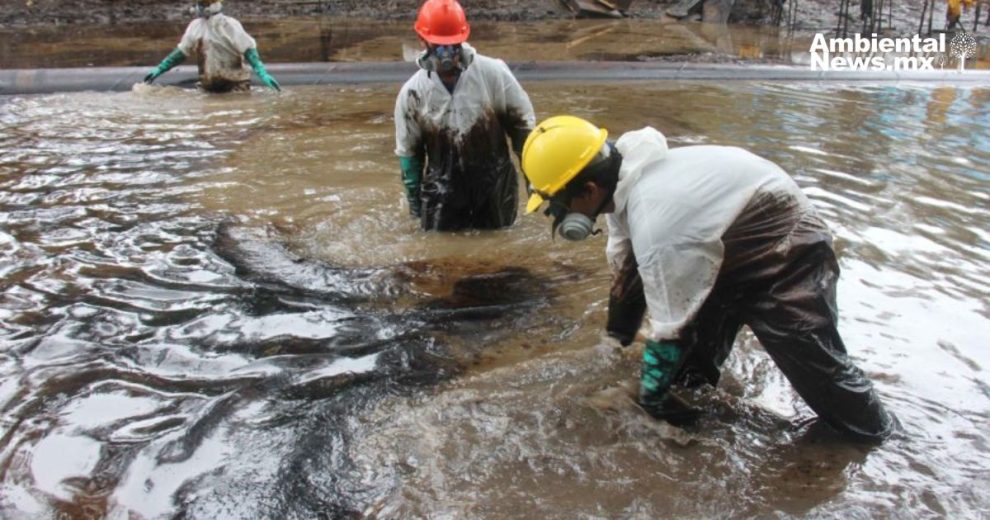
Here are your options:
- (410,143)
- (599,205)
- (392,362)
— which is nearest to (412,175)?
(410,143)

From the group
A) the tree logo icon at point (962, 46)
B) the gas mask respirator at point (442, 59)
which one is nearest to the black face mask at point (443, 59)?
the gas mask respirator at point (442, 59)

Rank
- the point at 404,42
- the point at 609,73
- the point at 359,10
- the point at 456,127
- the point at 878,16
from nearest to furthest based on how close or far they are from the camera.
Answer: the point at 456,127 < the point at 609,73 < the point at 404,42 < the point at 878,16 < the point at 359,10

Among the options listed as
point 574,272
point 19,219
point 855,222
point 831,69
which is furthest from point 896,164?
point 19,219

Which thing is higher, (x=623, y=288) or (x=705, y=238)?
(x=705, y=238)

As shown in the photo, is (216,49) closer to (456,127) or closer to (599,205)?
(456,127)

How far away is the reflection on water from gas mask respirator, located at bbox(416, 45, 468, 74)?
1203 mm

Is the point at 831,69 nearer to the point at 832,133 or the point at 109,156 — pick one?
the point at 832,133

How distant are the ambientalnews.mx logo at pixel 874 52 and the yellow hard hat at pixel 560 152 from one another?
1007 cm

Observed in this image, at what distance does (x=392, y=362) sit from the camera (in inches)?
144

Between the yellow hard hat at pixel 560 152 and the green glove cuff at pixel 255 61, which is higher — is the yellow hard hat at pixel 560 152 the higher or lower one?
the lower one

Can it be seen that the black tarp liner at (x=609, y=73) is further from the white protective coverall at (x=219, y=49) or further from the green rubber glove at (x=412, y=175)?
the green rubber glove at (x=412, y=175)

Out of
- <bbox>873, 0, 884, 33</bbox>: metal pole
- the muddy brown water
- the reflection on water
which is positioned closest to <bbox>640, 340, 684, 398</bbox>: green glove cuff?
the reflection on water

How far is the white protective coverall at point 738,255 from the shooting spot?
100 inches

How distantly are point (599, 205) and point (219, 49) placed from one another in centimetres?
801
